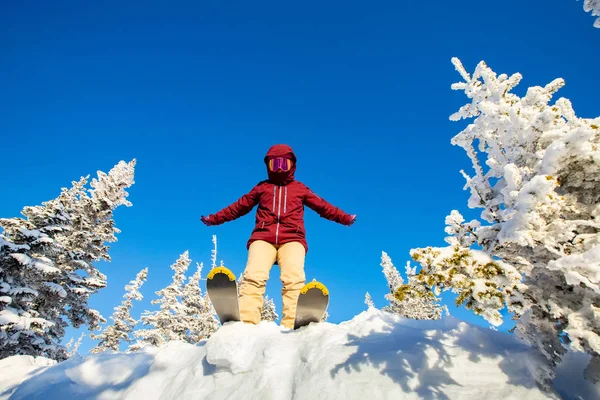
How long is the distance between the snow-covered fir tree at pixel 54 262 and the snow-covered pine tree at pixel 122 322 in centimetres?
882

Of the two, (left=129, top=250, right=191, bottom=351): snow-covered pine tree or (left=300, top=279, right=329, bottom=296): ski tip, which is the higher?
(left=129, top=250, right=191, bottom=351): snow-covered pine tree

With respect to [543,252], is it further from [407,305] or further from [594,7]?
[407,305]

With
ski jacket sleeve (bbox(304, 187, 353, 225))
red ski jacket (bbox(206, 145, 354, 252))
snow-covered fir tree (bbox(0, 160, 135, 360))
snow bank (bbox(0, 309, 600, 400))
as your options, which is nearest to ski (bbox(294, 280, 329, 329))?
snow bank (bbox(0, 309, 600, 400))

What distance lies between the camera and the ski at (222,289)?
13.9 feet

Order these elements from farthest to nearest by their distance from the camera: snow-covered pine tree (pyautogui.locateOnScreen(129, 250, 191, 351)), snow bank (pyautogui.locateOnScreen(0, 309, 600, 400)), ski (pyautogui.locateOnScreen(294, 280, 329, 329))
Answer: snow-covered pine tree (pyautogui.locateOnScreen(129, 250, 191, 351)), ski (pyautogui.locateOnScreen(294, 280, 329, 329)), snow bank (pyautogui.locateOnScreen(0, 309, 600, 400))

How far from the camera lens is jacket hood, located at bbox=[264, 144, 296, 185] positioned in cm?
640

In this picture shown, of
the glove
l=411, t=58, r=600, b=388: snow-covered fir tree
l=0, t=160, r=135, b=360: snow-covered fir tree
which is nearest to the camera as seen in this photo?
l=411, t=58, r=600, b=388: snow-covered fir tree

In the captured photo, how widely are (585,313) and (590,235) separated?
1.96ft

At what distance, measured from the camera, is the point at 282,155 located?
21.3ft

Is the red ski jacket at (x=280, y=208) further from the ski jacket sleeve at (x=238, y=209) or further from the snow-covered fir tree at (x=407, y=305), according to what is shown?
the snow-covered fir tree at (x=407, y=305)

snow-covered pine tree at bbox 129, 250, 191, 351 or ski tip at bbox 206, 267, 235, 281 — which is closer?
ski tip at bbox 206, 267, 235, 281

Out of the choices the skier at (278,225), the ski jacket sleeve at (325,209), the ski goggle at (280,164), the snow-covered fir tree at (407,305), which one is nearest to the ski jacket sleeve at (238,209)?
the skier at (278,225)

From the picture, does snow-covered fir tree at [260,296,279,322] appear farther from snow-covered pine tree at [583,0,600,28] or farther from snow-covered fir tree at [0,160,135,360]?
snow-covered pine tree at [583,0,600,28]

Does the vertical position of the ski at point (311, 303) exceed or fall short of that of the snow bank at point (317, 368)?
it exceeds it
